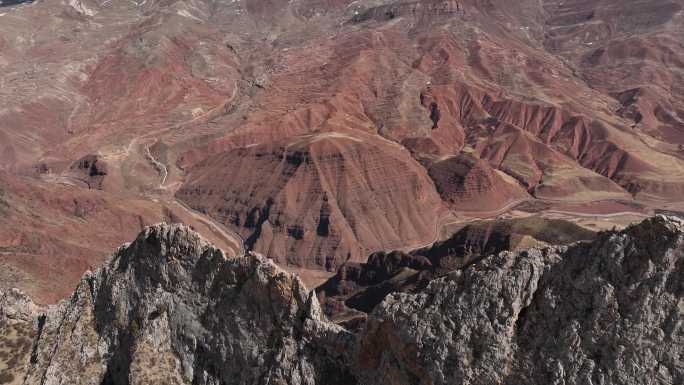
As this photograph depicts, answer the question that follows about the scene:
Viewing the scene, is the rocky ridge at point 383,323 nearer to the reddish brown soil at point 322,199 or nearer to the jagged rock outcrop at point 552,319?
the jagged rock outcrop at point 552,319

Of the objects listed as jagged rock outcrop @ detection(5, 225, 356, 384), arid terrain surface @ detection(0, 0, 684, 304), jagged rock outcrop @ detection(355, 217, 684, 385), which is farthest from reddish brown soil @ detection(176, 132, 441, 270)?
jagged rock outcrop @ detection(355, 217, 684, 385)

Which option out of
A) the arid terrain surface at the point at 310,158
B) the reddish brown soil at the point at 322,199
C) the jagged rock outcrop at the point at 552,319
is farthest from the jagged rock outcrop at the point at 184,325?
the reddish brown soil at the point at 322,199

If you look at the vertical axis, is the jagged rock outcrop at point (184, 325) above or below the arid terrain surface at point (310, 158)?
above

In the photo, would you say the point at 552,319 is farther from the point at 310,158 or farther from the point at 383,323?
the point at 310,158

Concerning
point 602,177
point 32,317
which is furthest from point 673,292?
point 602,177

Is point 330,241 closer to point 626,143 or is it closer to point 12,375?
point 12,375
